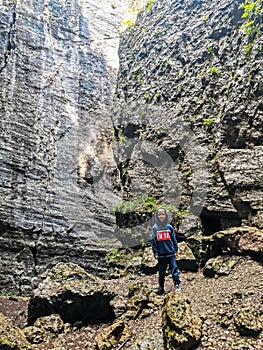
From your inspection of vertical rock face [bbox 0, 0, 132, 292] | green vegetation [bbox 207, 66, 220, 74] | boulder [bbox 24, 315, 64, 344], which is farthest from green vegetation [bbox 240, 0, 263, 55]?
boulder [bbox 24, 315, 64, 344]

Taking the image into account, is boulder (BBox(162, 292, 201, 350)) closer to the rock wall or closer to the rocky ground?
the rocky ground

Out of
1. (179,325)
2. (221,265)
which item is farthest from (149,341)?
(221,265)

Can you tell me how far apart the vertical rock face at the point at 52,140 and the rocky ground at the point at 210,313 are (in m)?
2.45

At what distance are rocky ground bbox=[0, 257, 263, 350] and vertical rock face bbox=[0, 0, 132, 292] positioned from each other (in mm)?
2447

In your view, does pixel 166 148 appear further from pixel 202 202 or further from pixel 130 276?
pixel 130 276

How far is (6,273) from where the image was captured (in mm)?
8617

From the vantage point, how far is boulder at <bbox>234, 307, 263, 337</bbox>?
424cm

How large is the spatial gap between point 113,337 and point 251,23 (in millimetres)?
10777

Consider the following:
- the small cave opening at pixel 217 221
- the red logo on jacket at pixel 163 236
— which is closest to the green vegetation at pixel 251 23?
the small cave opening at pixel 217 221

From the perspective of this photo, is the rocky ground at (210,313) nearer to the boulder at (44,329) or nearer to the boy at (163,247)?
the boulder at (44,329)

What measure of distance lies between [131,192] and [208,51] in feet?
21.4

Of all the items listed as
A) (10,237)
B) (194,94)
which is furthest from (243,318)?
(194,94)

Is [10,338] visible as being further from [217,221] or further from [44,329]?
[217,221]

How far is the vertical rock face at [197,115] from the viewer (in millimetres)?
9047
